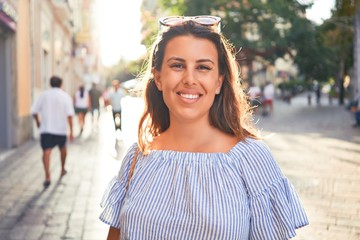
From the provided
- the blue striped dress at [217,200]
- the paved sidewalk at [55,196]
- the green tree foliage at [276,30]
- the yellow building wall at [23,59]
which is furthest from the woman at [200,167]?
the green tree foliage at [276,30]

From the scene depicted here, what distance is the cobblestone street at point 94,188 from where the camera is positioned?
543 centimetres

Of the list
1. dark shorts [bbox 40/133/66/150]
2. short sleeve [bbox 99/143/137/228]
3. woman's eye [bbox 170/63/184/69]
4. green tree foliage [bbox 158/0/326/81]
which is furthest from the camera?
green tree foliage [bbox 158/0/326/81]

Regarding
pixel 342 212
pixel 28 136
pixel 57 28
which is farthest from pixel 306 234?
pixel 57 28

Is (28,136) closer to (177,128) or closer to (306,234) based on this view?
(306,234)

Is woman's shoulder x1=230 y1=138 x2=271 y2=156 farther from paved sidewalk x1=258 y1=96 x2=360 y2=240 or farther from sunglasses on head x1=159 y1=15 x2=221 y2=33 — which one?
sunglasses on head x1=159 y1=15 x2=221 y2=33

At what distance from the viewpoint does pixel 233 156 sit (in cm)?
205

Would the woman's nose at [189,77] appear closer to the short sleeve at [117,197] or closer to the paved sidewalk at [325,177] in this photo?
the short sleeve at [117,197]

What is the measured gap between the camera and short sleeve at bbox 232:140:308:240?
2.04 metres

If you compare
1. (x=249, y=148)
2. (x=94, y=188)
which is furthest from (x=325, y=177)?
(x=249, y=148)

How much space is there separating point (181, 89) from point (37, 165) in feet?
28.3

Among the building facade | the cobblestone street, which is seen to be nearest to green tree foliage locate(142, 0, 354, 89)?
the building facade

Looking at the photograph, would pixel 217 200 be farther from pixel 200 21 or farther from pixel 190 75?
pixel 200 21

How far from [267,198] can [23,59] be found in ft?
45.0

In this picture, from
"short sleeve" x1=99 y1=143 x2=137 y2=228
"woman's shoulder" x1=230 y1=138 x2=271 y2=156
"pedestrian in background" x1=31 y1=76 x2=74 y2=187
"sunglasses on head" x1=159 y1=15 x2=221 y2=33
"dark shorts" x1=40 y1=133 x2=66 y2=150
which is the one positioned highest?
"sunglasses on head" x1=159 y1=15 x2=221 y2=33
